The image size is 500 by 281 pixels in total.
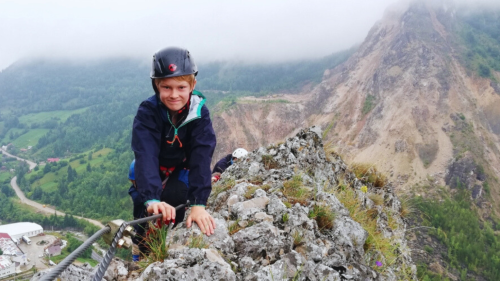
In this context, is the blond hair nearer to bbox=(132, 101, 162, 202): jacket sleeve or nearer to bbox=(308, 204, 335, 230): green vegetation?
bbox=(132, 101, 162, 202): jacket sleeve

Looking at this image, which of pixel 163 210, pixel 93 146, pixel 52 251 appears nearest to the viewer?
pixel 163 210

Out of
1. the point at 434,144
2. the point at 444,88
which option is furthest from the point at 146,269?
the point at 444,88

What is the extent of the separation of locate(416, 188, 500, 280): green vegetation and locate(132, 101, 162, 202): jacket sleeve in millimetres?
44806

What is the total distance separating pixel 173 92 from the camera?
11.6ft

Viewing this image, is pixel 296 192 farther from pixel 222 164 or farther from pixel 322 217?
pixel 222 164

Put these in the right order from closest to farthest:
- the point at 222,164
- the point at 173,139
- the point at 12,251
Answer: the point at 173,139
the point at 222,164
the point at 12,251

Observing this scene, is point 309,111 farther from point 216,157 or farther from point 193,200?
point 193,200

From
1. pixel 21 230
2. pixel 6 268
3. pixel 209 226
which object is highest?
pixel 209 226

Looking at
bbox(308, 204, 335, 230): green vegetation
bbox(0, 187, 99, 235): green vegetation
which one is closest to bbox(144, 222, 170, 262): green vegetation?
bbox(308, 204, 335, 230): green vegetation

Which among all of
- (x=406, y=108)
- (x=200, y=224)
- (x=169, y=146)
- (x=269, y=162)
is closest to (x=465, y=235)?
(x=406, y=108)

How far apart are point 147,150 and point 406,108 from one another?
286ft

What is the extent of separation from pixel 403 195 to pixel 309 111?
90.0 meters

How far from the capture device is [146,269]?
2.76 metres

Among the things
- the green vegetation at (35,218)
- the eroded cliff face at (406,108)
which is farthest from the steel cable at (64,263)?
the green vegetation at (35,218)
